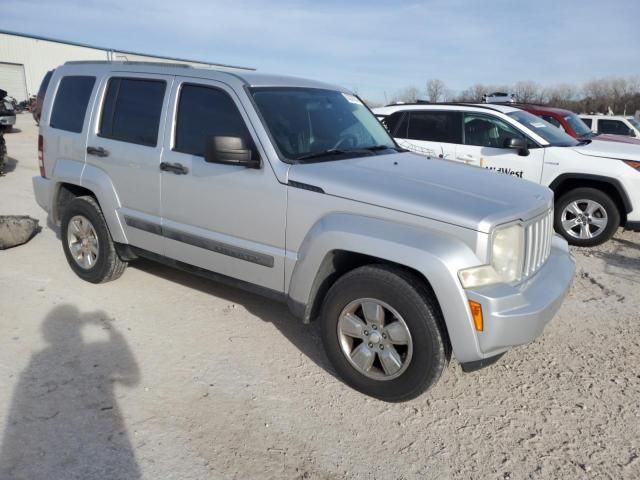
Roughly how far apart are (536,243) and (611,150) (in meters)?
4.53

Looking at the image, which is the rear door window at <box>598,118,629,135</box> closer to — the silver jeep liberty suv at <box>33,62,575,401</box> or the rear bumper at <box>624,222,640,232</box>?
the rear bumper at <box>624,222,640,232</box>

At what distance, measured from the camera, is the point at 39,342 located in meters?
3.92

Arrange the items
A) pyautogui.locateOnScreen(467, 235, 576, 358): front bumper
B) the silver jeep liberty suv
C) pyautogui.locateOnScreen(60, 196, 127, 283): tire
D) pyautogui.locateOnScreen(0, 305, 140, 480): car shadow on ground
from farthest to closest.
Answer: pyautogui.locateOnScreen(60, 196, 127, 283): tire → the silver jeep liberty suv → pyautogui.locateOnScreen(467, 235, 576, 358): front bumper → pyautogui.locateOnScreen(0, 305, 140, 480): car shadow on ground

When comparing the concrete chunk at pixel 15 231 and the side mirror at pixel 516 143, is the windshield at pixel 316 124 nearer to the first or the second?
the side mirror at pixel 516 143

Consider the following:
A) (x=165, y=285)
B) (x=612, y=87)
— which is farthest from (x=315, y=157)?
(x=612, y=87)

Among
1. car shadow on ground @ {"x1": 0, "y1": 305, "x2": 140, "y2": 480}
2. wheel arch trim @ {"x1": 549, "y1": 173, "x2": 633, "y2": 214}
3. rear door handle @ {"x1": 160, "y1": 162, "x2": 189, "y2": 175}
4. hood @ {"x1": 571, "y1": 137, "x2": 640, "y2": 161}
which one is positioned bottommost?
car shadow on ground @ {"x1": 0, "y1": 305, "x2": 140, "y2": 480}

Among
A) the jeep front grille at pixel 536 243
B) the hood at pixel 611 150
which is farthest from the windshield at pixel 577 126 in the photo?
the jeep front grille at pixel 536 243

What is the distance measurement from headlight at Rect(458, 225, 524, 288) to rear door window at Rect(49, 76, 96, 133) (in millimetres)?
3854

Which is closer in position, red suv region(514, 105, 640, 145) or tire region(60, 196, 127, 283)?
tire region(60, 196, 127, 283)

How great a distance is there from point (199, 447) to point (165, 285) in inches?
102

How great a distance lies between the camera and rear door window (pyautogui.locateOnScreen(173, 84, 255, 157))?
3816mm

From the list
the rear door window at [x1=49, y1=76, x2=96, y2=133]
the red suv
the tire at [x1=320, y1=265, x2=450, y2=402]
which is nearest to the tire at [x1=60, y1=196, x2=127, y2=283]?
the rear door window at [x1=49, y1=76, x2=96, y2=133]

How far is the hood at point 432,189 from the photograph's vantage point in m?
2.96

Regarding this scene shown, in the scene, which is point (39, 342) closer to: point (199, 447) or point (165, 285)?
point (165, 285)
